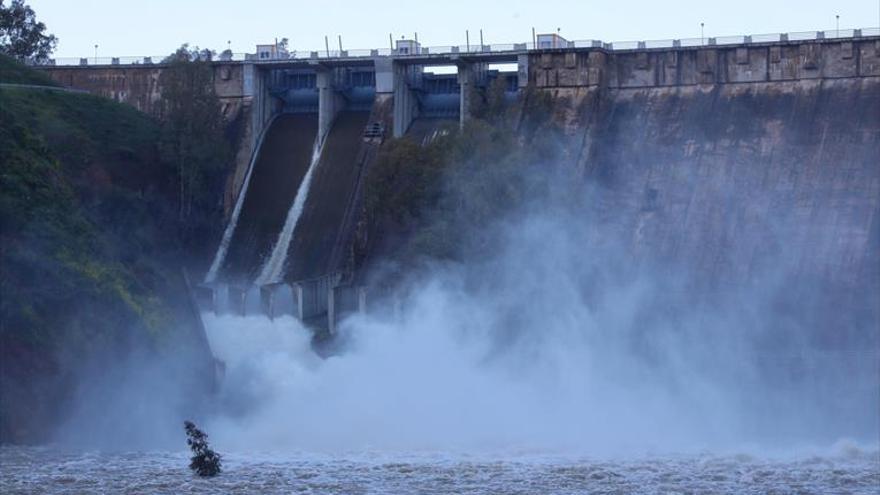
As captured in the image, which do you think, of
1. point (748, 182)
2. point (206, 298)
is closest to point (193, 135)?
point (206, 298)

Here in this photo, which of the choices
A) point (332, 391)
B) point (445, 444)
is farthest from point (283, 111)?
point (445, 444)

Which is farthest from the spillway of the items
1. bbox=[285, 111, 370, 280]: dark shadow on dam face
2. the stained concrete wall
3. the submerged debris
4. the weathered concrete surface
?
the submerged debris

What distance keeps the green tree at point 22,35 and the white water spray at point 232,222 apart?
20.1 metres

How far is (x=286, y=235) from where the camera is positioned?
257 feet

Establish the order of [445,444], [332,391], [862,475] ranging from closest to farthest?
[862,475] → [445,444] → [332,391]

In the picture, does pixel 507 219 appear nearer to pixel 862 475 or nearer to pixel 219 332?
pixel 219 332

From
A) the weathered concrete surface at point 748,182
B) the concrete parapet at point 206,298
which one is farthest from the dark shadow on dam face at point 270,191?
the weathered concrete surface at point 748,182

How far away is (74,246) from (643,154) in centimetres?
2532

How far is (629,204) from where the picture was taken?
7194 centimetres

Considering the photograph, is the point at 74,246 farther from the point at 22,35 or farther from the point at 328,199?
the point at 22,35

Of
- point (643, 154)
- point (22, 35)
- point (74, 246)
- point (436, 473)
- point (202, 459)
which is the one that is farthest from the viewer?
point (22, 35)

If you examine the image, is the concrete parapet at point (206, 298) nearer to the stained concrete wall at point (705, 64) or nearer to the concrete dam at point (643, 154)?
the concrete dam at point (643, 154)

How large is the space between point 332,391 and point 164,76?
96.0ft

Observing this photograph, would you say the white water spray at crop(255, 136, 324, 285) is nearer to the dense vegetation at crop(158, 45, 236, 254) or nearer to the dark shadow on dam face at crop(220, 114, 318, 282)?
the dark shadow on dam face at crop(220, 114, 318, 282)
